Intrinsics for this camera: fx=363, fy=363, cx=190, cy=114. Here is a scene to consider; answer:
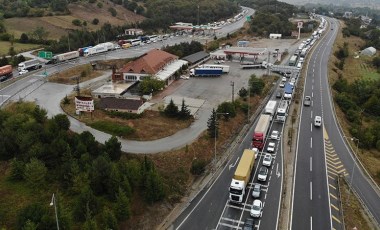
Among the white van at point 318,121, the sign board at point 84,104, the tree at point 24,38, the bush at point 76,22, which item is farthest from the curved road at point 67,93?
the bush at point 76,22

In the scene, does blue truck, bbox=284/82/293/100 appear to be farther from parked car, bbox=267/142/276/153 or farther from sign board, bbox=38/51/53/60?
sign board, bbox=38/51/53/60

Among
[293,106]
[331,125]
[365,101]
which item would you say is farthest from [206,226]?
[365,101]

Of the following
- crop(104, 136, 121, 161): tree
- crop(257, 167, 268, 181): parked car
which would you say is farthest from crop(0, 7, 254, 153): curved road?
crop(257, 167, 268, 181): parked car

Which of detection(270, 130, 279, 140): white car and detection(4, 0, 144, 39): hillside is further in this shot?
detection(4, 0, 144, 39): hillside

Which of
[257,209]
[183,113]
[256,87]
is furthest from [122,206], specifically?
[256,87]

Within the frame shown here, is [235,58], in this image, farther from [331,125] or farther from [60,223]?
[60,223]

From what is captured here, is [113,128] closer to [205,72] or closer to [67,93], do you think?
[67,93]
